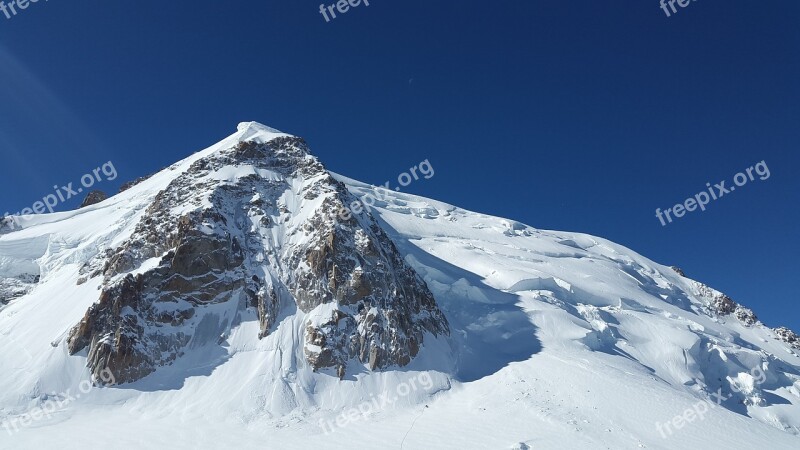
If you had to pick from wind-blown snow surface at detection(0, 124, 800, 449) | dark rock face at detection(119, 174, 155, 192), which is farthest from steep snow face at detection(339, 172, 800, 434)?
dark rock face at detection(119, 174, 155, 192)

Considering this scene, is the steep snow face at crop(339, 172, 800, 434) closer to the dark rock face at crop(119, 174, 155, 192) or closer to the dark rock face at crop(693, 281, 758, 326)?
the dark rock face at crop(693, 281, 758, 326)

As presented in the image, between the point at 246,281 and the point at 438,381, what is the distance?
20602mm

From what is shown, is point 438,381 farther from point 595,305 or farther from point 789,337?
point 789,337

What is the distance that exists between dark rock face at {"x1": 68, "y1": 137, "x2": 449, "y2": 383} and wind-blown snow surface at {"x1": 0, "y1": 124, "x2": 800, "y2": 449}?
153 cm

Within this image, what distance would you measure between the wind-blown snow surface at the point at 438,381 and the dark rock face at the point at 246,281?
5.02 ft

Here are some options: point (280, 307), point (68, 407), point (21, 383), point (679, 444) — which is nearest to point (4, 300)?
point (21, 383)

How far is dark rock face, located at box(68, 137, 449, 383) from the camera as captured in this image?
39.2 meters

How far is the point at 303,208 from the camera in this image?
178 feet

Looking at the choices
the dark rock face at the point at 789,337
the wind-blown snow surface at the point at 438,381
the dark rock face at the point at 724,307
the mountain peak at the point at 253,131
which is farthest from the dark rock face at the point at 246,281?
the dark rock face at the point at 789,337

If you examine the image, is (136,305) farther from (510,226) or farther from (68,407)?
(510,226)

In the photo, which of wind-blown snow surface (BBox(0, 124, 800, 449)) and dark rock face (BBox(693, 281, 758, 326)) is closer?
wind-blown snow surface (BBox(0, 124, 800, 449))

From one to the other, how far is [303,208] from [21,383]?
2939cm

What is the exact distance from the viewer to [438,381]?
4122 cm

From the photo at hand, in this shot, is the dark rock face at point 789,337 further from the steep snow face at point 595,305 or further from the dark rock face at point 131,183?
the dark rock face at point 131,183
